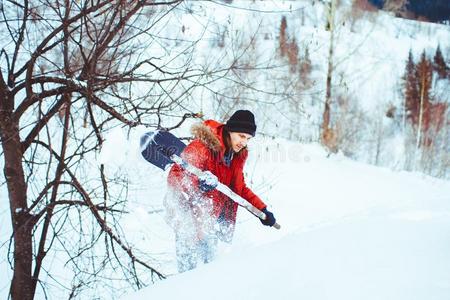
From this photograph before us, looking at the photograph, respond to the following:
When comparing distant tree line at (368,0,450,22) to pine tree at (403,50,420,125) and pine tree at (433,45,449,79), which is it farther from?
pine tree at (433,45,449,79)

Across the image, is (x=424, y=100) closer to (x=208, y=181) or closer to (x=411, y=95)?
(x=411, y=95)

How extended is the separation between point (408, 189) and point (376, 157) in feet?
59.1

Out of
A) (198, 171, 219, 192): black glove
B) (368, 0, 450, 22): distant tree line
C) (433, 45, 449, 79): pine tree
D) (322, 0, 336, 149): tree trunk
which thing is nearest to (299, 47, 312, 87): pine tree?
(198, 171, 219, 192): black glove

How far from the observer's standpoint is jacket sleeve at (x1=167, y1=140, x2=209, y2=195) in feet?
9.27

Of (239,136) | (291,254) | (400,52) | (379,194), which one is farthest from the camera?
(400,52)

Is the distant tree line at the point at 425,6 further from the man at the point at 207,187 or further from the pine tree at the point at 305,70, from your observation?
the man at the point at 207,187

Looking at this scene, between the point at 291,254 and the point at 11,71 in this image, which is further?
the point at 11,71

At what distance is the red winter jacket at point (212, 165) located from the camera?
284cm

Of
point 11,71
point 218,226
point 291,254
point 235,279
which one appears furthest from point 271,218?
point 11,71

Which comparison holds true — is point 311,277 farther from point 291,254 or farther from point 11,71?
point 11,71

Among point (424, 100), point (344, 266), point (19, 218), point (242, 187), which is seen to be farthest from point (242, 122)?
point (424, 100)

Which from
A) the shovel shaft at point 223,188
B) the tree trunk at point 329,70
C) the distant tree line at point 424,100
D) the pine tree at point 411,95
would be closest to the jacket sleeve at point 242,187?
the shovel shaft at point 223,188

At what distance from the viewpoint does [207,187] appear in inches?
111

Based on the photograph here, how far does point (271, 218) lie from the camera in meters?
3.19
